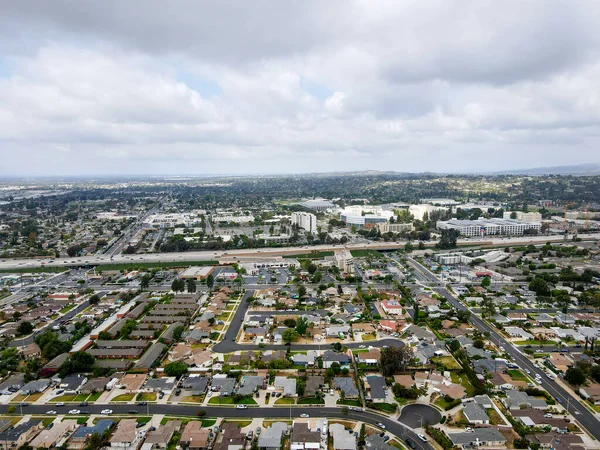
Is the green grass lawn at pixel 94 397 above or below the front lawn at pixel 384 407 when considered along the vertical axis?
below

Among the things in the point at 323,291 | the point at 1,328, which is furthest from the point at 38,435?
the point at 323,291

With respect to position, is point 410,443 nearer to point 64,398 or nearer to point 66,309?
point 64,398

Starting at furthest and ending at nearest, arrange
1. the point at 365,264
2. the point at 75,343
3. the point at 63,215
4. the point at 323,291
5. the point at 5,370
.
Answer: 1. the point at 63,215
2. the point at 365,264
3. the point at 323,291
4. the point at 75,343
5. the point at 5,370

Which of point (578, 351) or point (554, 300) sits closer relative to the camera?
point (578, 351)

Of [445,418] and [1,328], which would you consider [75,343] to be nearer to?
[1,328]

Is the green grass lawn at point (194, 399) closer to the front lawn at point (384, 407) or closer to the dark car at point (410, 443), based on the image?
the front lawn at point (384, 407)

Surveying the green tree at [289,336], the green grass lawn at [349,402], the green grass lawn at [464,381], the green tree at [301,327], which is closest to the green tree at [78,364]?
the green tree at [289,336]
